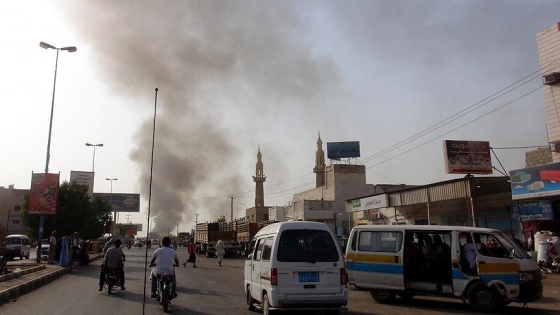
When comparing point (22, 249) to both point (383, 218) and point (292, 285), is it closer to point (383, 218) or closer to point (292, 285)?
point (383, 218)

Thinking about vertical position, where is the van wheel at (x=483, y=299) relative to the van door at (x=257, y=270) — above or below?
below

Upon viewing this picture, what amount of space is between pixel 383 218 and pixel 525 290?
26343mm

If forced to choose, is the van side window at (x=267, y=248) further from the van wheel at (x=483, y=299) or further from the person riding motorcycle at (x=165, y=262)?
the van wheel at (x=483, y=299)

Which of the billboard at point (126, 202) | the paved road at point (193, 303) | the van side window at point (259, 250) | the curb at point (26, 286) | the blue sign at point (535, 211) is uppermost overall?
the billboard at point (126, 202)

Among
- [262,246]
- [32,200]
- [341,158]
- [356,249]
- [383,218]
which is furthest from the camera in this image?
[341,158]

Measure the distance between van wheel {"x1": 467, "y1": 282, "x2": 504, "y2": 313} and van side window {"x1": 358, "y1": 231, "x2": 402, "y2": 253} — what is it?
1.90 m

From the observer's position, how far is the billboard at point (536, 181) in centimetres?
1755

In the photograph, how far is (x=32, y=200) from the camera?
23.6m

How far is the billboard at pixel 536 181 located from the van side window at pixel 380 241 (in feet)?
32.4

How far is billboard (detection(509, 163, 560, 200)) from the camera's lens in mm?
17547

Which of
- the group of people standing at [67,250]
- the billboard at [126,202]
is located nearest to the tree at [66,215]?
the group of people standing at [67,250]

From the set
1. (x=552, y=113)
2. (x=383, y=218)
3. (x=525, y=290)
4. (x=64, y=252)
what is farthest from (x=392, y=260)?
(x=383, y=218)

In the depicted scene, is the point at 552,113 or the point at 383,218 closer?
the point at 552,113

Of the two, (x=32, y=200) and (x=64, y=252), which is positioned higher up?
(x=32, y=200)
